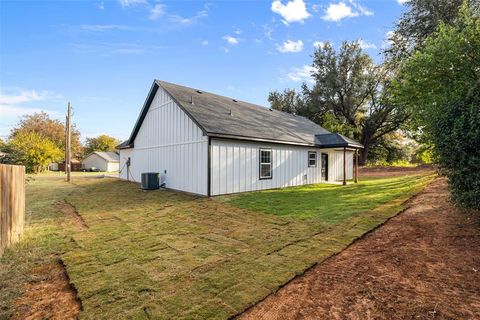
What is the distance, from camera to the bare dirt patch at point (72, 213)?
7.11 m

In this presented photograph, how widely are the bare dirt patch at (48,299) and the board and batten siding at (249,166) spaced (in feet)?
23.5

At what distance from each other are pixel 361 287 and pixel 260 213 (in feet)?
16.0

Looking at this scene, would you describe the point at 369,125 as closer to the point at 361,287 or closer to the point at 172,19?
the point at 172,19

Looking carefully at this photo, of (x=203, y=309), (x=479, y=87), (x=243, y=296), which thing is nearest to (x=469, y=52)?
(x=479, y=87)

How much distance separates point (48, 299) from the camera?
337cm

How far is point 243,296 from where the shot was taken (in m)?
3.26

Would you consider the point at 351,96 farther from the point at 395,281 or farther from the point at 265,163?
→ the point at 395,281

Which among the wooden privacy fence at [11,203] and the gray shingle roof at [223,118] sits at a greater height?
the gray shingle roof at [223,118]

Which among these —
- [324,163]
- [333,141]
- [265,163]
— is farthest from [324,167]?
[265,163]

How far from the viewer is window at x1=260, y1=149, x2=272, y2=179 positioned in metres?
12.7

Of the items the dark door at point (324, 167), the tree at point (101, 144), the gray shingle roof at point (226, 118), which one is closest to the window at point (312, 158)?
the gray shingle roof at point (226, 118)

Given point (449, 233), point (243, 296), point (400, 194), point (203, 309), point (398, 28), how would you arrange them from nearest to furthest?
A: point (203, 309) < point (243, 296) < point (449, 233) < point (400, 194) < point (398, 28)

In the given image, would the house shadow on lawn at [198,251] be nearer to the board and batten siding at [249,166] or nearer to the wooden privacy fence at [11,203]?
the wooden privacy fence at [11,203]

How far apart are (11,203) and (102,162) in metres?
45.2
